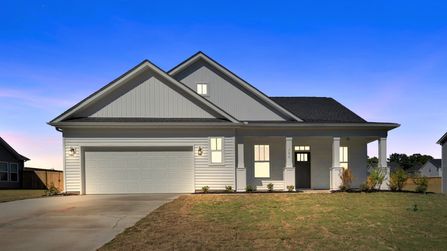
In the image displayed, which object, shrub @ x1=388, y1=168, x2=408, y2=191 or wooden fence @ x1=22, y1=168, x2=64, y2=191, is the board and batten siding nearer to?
shrub @ x1=388, y1=168, x2=408, y2=191

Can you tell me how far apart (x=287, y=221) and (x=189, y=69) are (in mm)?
12617

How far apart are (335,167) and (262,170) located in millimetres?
3589

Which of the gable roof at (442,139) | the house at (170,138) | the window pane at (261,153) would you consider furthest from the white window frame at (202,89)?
the gable roof at (442,139)

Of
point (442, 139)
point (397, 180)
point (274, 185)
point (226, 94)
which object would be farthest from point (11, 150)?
point (442, 139)

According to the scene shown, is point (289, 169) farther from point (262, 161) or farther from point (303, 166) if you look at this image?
point (303, 166)

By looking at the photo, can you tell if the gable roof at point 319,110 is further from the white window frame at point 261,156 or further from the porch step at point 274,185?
the porch step at point 274,185

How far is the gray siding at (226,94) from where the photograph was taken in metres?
21.2

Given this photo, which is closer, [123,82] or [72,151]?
[72,151]

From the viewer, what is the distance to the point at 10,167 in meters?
35.8

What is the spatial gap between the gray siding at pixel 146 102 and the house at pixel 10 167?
20.0 metres

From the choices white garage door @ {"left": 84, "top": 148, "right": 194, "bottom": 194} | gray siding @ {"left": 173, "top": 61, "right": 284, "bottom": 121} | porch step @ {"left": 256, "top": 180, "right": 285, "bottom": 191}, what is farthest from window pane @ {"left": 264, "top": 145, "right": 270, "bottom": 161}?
white garage door @ {"left": 84, "top": 148, "right": 194, "bottom": 194}

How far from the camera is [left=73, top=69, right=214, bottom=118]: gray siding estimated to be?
1916cm

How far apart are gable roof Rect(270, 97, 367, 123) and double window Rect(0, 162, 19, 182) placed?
24.5 metres

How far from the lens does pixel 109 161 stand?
1881cm
